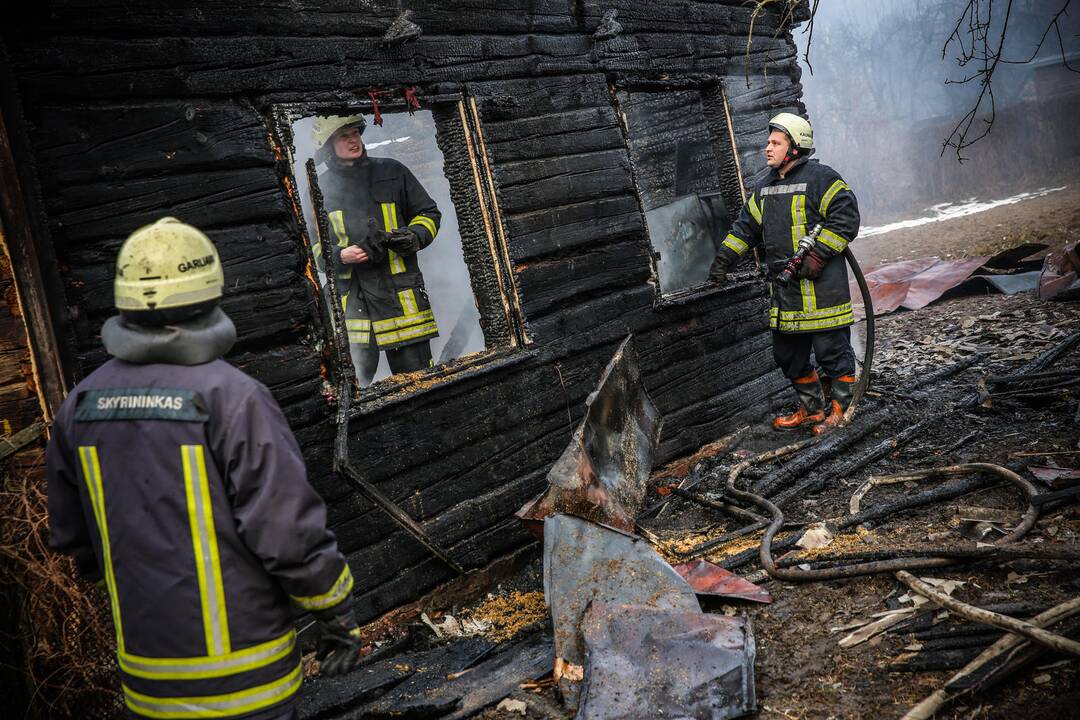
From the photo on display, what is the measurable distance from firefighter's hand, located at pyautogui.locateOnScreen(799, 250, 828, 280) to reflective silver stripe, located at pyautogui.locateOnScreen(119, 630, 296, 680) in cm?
466

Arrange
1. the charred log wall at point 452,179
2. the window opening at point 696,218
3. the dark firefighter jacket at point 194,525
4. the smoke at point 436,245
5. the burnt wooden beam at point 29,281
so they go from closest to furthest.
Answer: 1. the dark firefighter jacket at point 194,525
2. the burnt wooden beam at point 29,281
3. the charred log wall at point 452,179
4. the window opening at point 696,218
5. the smoke at point 436,245

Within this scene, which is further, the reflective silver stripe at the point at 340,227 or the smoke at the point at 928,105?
the smoke at the point at 928,105

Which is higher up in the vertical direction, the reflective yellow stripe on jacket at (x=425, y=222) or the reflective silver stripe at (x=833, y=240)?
the reflective yellow stripe on jacket at (x=425, y=222)

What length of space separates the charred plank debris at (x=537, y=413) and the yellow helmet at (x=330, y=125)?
2.39 ft

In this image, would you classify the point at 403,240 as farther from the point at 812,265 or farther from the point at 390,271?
the point at 812,265

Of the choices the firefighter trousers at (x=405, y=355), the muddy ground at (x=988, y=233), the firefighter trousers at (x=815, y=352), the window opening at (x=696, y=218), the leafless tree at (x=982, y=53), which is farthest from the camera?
the muddy ground at (x=988, y=233)

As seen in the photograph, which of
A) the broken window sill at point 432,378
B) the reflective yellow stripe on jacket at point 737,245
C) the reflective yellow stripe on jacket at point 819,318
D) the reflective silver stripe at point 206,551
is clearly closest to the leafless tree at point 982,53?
the reflective yellow stripe on jacket at point 819,318

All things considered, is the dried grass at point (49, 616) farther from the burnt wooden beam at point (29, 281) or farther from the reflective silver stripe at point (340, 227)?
the reflective silver stripe at point (340, 227)

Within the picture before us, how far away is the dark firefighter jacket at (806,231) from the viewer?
17.9 feet

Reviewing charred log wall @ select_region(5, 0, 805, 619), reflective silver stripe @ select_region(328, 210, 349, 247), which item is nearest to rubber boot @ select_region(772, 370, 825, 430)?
charred log wall @ select_region(5, 0, 805, 619)

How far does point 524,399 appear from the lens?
14.6 feet

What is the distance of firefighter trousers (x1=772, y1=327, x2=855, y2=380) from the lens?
5.78 metres

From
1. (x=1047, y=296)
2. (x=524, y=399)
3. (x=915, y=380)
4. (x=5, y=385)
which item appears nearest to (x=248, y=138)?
(x=5, y=385)

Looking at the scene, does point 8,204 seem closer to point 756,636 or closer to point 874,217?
point 756,636
